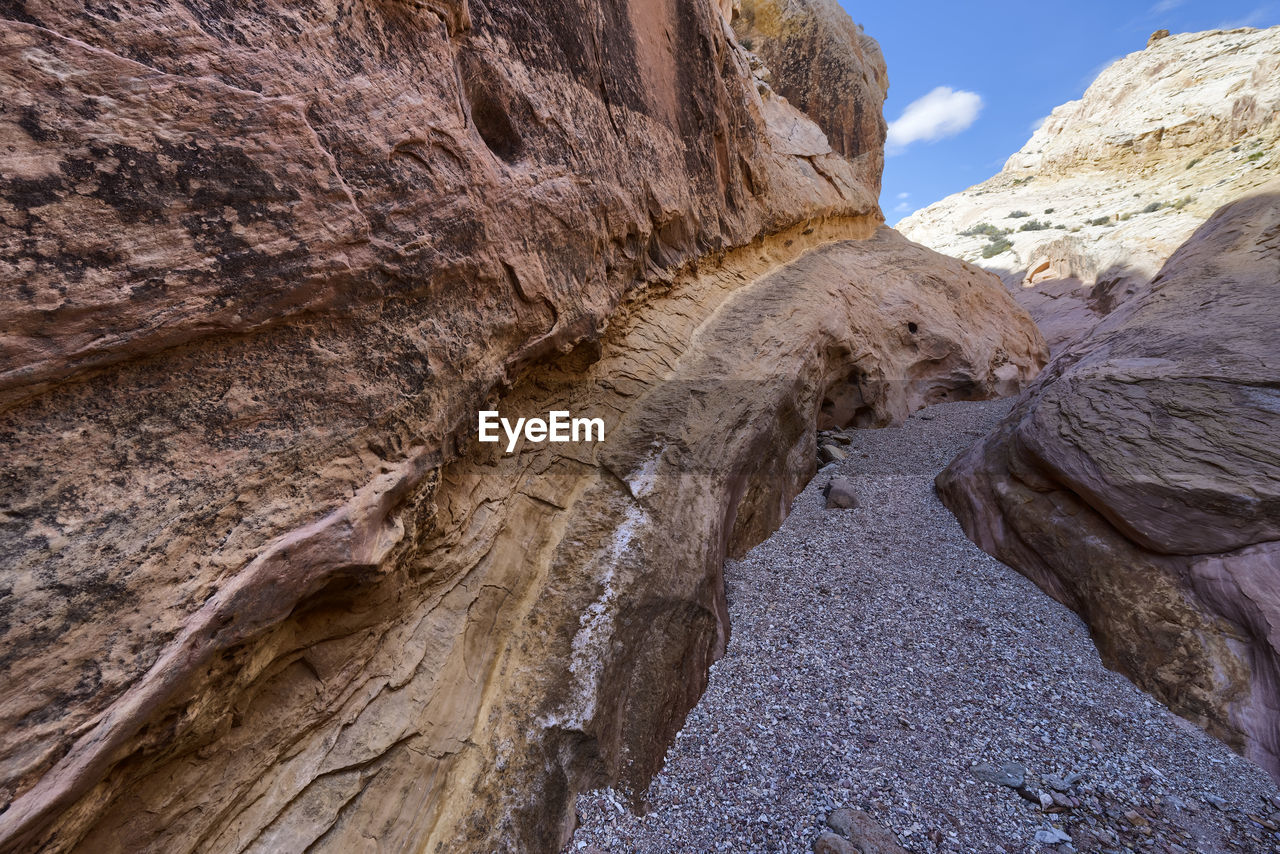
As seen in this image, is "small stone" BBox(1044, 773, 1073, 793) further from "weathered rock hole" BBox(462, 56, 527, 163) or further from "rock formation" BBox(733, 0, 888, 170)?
"rock formation" BBox(733, 0, 888, 170)

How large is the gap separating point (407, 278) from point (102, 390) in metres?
1.27

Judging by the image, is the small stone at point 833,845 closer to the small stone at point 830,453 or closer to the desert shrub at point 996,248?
the small stone at point 830,453

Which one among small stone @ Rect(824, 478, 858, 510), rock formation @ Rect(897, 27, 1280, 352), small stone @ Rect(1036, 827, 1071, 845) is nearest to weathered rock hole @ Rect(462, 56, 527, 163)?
small stone @ Rect(824, 478, 858, 510)

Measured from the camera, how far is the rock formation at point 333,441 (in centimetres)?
171

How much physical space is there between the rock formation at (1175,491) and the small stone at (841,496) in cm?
98

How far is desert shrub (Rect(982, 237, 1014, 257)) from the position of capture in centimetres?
1977

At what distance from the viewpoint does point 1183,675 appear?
3.17 m

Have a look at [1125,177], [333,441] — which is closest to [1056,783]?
[333,441]

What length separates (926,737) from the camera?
305 cm

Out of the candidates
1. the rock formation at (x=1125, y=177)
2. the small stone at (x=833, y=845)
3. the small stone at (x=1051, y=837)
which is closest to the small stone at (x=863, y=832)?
the small stone at (x=833, y=845)

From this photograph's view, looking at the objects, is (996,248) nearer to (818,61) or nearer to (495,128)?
(818,61)

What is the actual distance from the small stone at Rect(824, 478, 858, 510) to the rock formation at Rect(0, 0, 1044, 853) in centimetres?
140

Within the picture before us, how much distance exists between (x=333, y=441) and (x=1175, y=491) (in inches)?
202

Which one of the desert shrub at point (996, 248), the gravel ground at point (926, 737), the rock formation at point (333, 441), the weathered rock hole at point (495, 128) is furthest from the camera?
the desert shrub at point (996, 248)
